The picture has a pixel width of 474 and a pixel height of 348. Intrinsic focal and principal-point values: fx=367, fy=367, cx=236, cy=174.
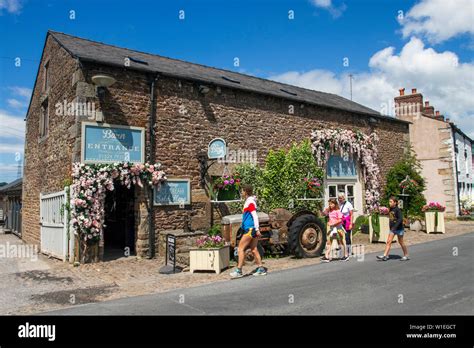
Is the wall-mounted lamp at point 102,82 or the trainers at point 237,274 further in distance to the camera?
the wall-mounted lamp at point 102,82

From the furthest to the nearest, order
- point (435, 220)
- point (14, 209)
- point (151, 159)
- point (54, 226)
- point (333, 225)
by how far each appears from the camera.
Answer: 1. point (14, 209)
2. point (435, 220)
3. point (151, 159)
4. point (54, 226)
5. point (333, 225)

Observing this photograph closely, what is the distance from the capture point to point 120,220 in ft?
40.1

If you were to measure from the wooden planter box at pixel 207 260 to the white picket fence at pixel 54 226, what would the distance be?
3532 millimetres

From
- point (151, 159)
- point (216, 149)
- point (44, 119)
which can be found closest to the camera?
point (151, 159)

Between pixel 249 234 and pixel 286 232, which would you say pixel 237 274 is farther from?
pixel 286 232

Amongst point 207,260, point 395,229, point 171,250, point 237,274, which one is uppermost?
point 395,229

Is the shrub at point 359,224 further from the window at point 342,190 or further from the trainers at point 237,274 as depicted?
the trainers at point 237,274

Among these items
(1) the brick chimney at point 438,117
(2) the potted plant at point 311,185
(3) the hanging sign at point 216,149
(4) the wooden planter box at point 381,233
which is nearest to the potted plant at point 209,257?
(3) the hanging sign at point 216,149

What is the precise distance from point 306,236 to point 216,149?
4009 mm

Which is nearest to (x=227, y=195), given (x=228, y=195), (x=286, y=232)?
(x=228, y=195)

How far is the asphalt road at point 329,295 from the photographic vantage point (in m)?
4.76

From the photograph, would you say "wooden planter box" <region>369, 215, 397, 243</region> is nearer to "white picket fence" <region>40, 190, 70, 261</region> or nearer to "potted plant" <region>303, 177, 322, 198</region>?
"potted plant" <region>303, 177, 322, 198</region>

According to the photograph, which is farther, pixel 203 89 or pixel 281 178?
pixel 281 178
